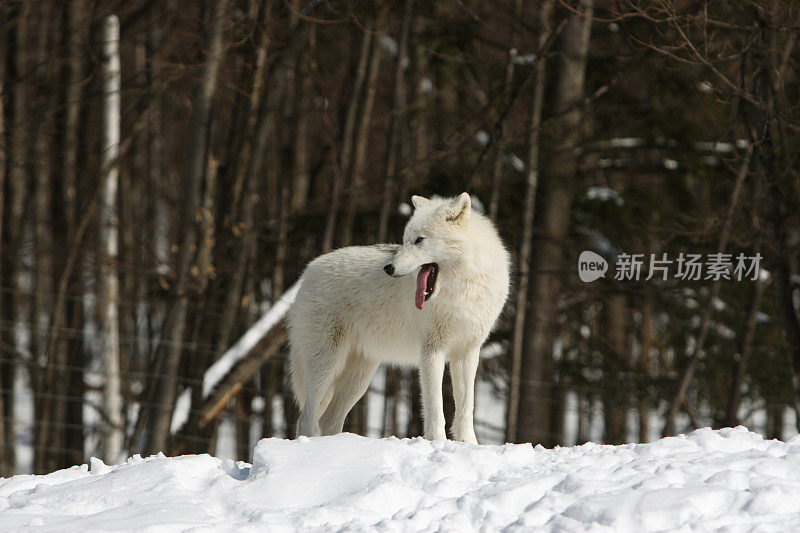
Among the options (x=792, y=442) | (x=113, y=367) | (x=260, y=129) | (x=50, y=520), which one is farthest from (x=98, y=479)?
(x=113, y=367)

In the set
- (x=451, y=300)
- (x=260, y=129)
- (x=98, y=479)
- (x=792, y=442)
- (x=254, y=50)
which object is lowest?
(x=98, y=479)

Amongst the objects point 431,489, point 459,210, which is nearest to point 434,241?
point 459,210

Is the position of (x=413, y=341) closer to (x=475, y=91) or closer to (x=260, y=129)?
(x=260, y=129)

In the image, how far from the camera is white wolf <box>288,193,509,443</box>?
18.9 ft

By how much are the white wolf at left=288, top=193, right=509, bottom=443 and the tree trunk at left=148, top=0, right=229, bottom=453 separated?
3247 millimetres

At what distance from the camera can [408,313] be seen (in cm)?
601

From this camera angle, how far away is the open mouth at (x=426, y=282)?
5.70m

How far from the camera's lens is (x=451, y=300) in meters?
5.81

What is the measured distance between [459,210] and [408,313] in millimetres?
798

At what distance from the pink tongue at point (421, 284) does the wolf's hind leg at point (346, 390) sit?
0.97 metres

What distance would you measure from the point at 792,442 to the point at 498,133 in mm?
5694

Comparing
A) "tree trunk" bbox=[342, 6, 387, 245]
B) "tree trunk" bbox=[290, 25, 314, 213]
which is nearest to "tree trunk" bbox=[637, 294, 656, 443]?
"tree trunk" bbox=[342, 6, 387, 245]

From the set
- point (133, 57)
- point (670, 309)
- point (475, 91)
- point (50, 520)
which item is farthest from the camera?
point (133, 57)

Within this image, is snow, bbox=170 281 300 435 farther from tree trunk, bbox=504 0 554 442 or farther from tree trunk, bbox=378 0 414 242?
tree trunk, bbox=504 0 554 442
